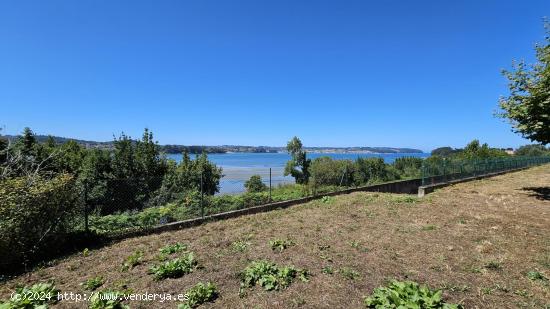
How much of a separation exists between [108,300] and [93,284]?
99 cm

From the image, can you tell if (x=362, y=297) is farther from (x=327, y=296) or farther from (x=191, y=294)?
(x=191, y=294)

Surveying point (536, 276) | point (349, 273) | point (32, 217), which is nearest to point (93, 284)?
point (32, 217)

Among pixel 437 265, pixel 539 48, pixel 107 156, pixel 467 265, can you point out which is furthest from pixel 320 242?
pixel 539 48

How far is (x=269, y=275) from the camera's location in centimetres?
462

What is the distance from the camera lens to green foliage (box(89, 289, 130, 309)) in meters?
3.67

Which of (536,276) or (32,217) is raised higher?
(32,217)

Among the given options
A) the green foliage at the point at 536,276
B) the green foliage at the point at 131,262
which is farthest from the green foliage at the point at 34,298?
the green foliage at the point at 536,276

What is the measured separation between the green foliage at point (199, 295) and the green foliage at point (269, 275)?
1.49 feet

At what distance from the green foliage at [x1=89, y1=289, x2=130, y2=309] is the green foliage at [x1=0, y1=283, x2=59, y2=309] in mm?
526

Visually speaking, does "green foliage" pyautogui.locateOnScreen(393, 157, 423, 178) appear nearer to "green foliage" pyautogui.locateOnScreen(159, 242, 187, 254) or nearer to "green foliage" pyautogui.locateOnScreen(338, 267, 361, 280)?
"green foliage" pyautogui.locateOnScreen(338, 267, 361, 280)

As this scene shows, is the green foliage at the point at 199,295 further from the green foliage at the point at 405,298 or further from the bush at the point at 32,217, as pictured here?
the bush at the point at 32,217

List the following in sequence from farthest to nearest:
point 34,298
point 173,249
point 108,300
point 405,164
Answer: point 405,164 → point 173,249 → point 34,298 → point 108,300

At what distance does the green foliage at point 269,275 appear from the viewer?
4.42m

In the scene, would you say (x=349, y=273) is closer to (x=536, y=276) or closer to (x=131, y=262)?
(x=536, y=276)
